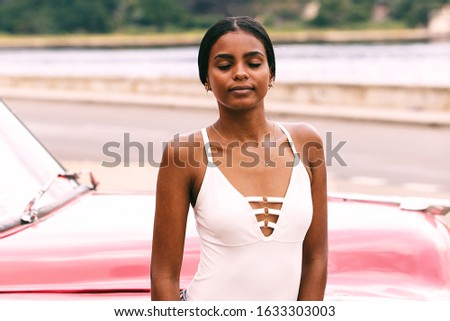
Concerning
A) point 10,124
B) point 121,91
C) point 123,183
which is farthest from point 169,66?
point 10,124

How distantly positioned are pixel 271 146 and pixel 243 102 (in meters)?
0.13

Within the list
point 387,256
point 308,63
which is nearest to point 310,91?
point 387,256

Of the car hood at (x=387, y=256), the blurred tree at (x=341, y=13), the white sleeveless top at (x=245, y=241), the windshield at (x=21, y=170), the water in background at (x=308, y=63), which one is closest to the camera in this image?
the white sleeveless top at (x=245, y=241)

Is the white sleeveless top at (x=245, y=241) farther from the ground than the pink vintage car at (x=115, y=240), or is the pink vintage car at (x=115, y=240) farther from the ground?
the pink vintage car at (x=115, y=240)

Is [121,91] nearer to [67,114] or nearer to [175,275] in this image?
[67,114]

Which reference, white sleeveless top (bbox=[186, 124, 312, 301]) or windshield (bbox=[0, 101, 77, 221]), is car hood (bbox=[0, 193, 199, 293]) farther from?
white sleeveless top (bbox=[186, 124, 312, 301])

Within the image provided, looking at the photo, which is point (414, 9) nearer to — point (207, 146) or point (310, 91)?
point (310, 91)

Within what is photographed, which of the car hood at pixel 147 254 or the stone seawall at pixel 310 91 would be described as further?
the stone seawall at pixel 310 91

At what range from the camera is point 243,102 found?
2016mm

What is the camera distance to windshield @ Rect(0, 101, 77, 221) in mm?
2859

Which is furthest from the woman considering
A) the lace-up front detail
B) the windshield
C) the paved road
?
the paved road

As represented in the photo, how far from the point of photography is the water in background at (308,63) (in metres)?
55.2

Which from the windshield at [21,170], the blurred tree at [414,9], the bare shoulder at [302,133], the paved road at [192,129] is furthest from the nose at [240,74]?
the blurred tree at [414,9]

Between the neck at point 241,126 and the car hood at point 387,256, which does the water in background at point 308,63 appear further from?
the neck at point 241,126
